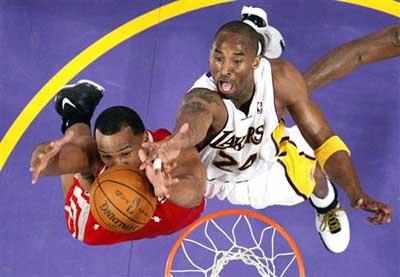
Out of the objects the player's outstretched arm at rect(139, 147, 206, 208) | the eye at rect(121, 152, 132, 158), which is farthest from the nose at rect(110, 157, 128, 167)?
the player's outstretched arm at rect(139, 147, 206, 208)

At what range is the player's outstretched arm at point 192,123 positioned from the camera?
3602 millimetres

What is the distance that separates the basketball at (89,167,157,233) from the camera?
4.06m

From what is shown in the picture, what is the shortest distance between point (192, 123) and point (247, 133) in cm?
53

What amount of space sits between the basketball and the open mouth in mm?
608

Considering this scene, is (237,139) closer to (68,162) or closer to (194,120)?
(194,120)

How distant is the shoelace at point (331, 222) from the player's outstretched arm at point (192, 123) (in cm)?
126

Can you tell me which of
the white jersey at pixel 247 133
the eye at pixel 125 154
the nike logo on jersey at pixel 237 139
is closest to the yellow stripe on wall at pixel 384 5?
the white jersey at pixel 247 133

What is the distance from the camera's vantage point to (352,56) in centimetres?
534

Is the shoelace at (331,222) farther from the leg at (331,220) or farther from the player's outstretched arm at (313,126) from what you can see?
the player's outstretched arm at (313,126)

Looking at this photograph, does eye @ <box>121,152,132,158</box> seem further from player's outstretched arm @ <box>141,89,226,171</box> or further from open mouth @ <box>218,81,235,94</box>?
open mouth @ <box>218,81,235,94</box>

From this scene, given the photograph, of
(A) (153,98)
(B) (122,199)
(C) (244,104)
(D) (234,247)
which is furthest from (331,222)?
(B) (122,199)

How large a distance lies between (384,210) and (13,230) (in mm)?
2315

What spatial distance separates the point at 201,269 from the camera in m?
5.41

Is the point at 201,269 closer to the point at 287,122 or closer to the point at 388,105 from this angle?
the point at 287,122
